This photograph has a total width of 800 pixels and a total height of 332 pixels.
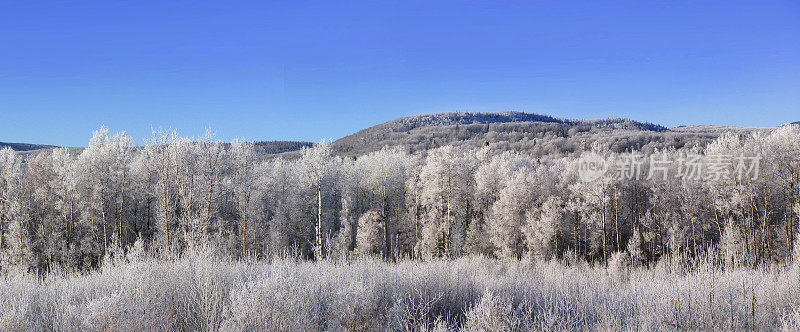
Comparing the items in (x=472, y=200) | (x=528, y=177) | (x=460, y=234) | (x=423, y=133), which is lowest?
(x=460, y=234)

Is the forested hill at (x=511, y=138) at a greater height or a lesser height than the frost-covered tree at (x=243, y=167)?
greater

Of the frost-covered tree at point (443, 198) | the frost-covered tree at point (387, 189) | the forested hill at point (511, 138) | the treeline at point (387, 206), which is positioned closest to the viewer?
the treeline at point (387, 206)

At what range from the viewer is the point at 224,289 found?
686cm

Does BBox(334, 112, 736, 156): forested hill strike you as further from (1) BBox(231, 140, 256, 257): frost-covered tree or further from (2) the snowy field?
(2) the snowy field

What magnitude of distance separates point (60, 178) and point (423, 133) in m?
137

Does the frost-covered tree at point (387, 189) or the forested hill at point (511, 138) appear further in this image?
the forested hill at point (511, 138)

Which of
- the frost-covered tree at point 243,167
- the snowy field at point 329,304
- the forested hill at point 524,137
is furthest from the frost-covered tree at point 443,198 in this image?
the forested hill at point 524,137

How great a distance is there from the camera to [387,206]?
4612 cm

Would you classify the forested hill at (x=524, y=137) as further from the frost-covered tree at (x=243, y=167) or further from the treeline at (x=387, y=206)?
the frost-covered tree at (x=243, y=167)

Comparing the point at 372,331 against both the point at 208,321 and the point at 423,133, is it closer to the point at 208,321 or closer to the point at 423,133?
the point at 208,321

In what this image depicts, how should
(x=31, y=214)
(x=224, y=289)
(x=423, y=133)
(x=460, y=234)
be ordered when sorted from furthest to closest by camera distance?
(x=423, y=133), (x=460, y=234), (x=31, y=214), (x=224, y=289)

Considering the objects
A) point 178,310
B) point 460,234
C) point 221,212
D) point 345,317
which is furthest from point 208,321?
point 221,212

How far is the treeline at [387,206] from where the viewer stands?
1067 inches

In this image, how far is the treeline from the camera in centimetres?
2711
